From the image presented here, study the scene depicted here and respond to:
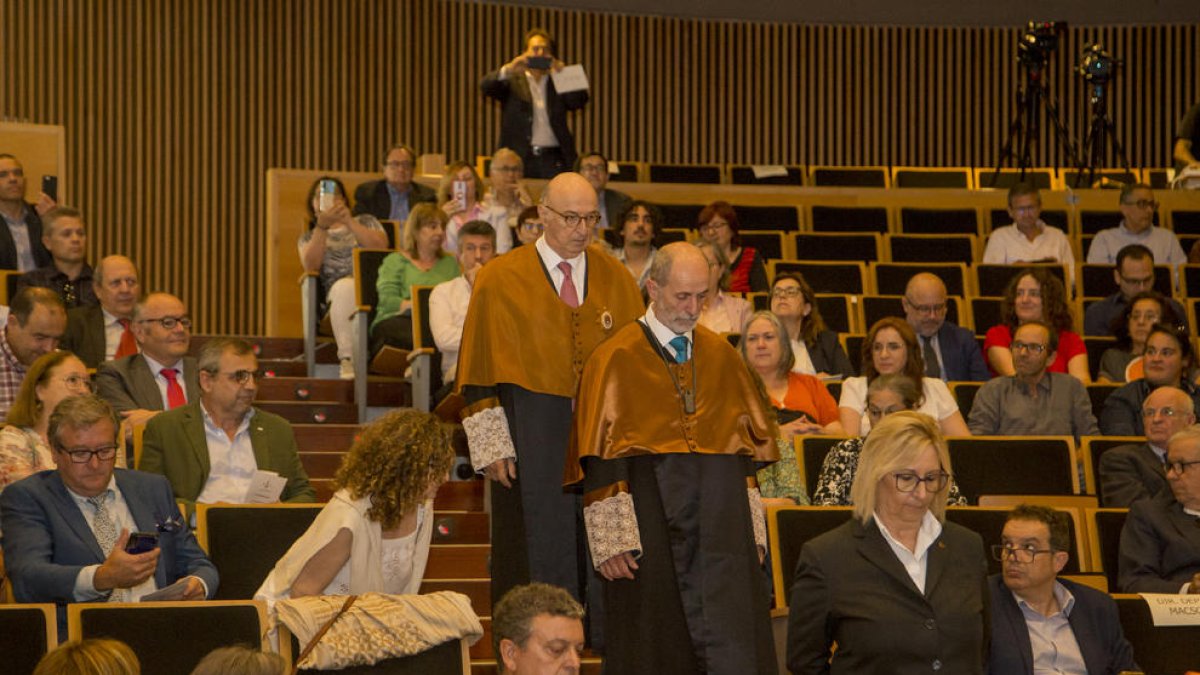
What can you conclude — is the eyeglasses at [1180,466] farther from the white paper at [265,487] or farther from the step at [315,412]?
the step at [315,412]

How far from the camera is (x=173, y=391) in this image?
5957mm

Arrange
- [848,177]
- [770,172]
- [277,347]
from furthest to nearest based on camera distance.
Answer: [848,177], [770,172], [277,347]

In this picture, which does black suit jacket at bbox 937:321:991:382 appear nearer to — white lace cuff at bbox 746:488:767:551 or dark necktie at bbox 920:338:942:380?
dark necktie at bbox 920:338:942:380

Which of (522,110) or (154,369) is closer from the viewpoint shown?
(154,369)

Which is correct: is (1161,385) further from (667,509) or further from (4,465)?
(4,465)

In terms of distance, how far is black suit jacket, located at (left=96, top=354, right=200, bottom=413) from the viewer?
5809 millimetres

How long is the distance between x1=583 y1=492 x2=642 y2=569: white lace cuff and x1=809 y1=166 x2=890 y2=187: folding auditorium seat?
807 centimetres

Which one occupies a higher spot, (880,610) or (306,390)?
(306,390)

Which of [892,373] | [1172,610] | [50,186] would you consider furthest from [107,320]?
[1172,610]

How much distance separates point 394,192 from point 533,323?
5.19 meters

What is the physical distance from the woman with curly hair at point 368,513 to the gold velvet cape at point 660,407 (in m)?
0.36

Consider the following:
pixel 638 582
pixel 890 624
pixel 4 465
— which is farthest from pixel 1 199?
pixel 890 624

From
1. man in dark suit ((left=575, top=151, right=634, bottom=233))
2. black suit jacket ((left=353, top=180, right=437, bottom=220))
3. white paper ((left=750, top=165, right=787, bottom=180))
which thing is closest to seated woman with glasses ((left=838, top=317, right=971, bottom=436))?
man in dark suit ((left=575, top=151, right=634, bottom=233))

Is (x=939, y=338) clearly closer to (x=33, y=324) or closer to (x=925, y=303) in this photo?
(x=925, y=303)
